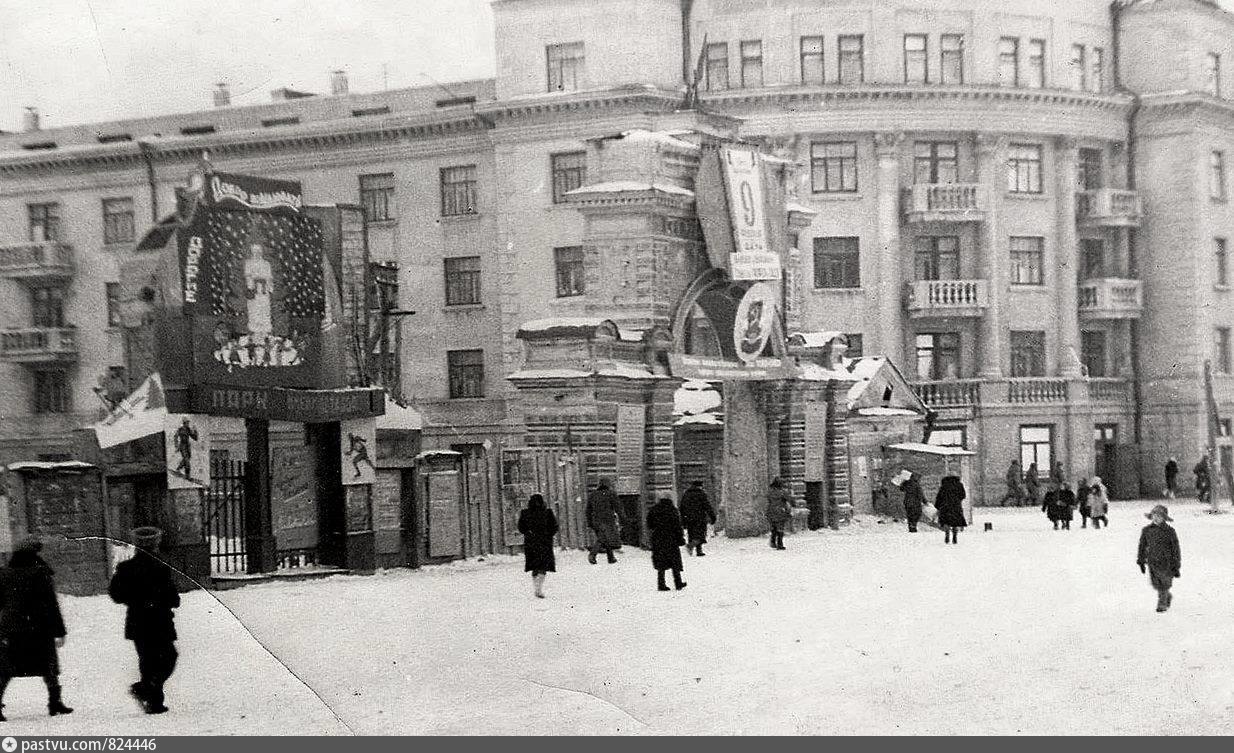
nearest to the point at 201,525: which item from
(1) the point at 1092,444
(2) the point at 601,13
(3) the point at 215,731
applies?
(3) the point at 215,731

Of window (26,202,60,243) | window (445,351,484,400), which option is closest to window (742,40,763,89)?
window (445,351,484,400)

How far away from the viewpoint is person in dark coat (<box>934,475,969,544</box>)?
29.6 meters

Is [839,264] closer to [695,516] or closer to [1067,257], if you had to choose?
[1067,257]

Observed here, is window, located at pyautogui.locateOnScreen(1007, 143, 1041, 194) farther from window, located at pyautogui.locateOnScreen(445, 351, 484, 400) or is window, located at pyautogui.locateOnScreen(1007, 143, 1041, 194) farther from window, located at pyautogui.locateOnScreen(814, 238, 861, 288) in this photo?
window, located at pyautogui.locateOnScreen(445, 351, 484, 400)

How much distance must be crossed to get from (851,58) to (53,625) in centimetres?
3774

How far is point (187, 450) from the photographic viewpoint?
18.5 meters

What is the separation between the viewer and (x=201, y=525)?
1905 cm

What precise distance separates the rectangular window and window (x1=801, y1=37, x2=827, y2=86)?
5586 millimetres

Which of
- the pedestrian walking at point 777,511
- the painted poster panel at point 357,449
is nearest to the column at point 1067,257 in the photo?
the pedestrian walking at point 777,511

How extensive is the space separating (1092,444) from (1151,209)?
7.26 m

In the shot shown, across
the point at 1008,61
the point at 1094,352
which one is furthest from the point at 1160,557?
the point at 1094,352

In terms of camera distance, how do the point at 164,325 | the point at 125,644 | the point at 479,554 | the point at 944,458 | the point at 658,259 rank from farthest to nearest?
1. the point at 944,458
2. the point at 658,259
3. the point at 479,554
4. the point at 164,325
5. the point at 125,644

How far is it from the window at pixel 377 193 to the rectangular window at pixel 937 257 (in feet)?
68.3

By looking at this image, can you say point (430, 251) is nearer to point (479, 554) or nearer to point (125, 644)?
point (479, 554)
